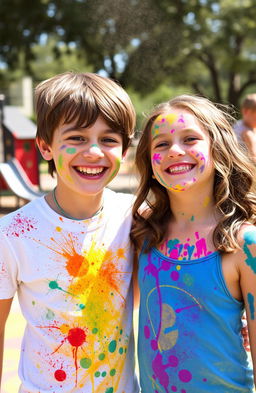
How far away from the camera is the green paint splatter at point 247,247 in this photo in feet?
5.01

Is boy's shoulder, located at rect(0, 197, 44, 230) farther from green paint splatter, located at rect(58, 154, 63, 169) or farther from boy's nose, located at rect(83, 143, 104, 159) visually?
boy's nose, located at rect(83, 143, 104, 159)

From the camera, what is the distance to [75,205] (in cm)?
170

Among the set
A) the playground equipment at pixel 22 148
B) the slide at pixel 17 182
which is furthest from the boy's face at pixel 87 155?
the playground equipment at pixel 22 148

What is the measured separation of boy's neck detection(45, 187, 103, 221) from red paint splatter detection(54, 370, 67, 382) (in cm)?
50

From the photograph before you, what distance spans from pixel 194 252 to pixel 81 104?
0.62 m

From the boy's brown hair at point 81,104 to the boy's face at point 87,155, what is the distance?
0.02 metres

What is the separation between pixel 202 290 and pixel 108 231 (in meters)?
0.38

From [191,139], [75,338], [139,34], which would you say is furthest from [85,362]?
[139,34]

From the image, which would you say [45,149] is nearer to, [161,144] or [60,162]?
[60,162]

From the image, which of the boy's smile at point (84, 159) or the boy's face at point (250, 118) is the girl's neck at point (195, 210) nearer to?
the boy's smile at point (84, 159)

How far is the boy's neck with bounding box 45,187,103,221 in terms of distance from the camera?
1.69 metres

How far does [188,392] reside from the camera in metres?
1.57

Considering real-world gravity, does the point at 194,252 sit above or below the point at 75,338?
above

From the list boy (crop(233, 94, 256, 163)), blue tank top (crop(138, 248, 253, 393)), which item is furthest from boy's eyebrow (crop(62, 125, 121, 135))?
boy (crop(233, 94, 256, 163))
